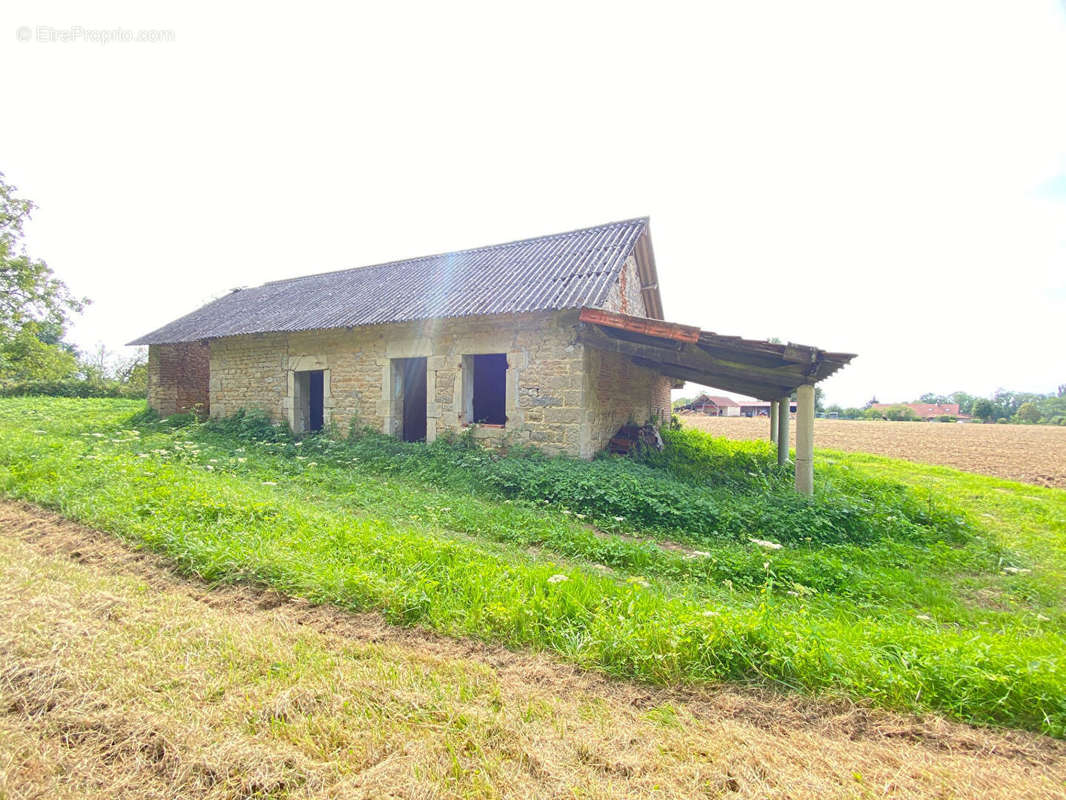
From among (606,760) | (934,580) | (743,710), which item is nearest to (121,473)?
(606,760)

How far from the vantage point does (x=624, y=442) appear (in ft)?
31.4

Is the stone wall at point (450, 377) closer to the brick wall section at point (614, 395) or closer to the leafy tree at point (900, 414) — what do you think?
the brick wall section at point (614, 395)

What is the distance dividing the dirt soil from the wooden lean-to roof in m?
5.05

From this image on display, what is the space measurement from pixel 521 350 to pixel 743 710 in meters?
6.84

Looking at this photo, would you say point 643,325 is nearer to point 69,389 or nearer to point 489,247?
point 489,247

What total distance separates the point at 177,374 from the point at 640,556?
591 inches

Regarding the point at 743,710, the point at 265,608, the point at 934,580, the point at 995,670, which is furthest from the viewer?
the point at 934,580

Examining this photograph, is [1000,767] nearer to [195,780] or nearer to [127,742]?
[195,780]

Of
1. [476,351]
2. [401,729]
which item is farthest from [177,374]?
[401,729]

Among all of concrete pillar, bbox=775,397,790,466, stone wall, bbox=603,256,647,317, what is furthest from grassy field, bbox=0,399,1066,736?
stone wall, bbox=603,256,647,317

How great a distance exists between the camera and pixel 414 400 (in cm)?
1129

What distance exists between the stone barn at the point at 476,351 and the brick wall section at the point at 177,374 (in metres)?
0.04

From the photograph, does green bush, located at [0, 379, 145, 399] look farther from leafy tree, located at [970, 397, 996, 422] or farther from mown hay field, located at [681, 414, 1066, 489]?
leafy tree, located at [970, 397, 996, 422]

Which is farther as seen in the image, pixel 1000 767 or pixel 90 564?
pixel 90 564
